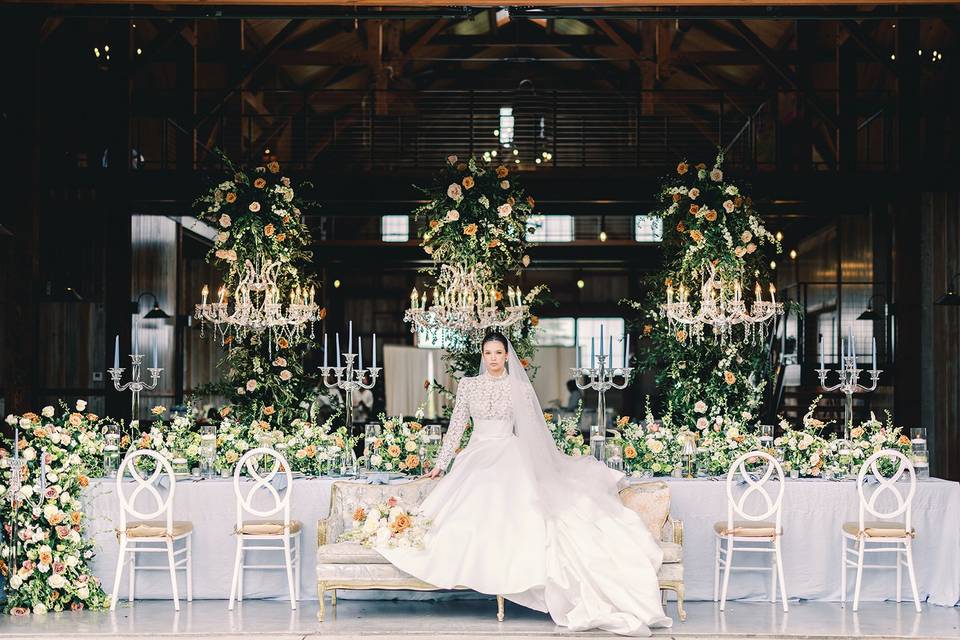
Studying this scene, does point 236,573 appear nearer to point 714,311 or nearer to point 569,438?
point 569,438

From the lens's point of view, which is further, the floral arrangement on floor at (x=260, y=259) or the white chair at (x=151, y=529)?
the floral arrangement on floor at (x=260, y=259)

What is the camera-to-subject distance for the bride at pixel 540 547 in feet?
19.9

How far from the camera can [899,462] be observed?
6.86m

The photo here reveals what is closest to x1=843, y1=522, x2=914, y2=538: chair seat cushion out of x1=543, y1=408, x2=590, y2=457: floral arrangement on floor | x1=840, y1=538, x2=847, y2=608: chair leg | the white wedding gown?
x1=840, y1=538, x2=847, y2=608: chair leg

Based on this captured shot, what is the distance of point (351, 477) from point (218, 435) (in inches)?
40.2

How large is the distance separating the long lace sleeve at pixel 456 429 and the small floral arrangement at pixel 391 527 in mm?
616

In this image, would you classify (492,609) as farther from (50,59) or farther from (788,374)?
(788,374)

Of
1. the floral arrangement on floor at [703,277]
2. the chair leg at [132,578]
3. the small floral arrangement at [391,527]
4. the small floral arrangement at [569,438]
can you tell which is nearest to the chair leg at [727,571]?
the small floral arrangement at [569,438]

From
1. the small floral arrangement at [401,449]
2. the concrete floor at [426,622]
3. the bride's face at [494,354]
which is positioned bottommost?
the concrete floor at [426,622]

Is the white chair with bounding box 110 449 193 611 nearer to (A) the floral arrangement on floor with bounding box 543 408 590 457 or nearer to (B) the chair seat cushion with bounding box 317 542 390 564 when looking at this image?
(B) the chair seat cushion with bounding box 317 542 390 564

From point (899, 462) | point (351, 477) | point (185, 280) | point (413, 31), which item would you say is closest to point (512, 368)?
point (351, 477)

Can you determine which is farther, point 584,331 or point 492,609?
point 584,331

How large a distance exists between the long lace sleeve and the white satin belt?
125mm

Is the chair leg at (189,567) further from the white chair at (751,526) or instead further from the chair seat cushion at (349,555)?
the white chair at (751,526)
